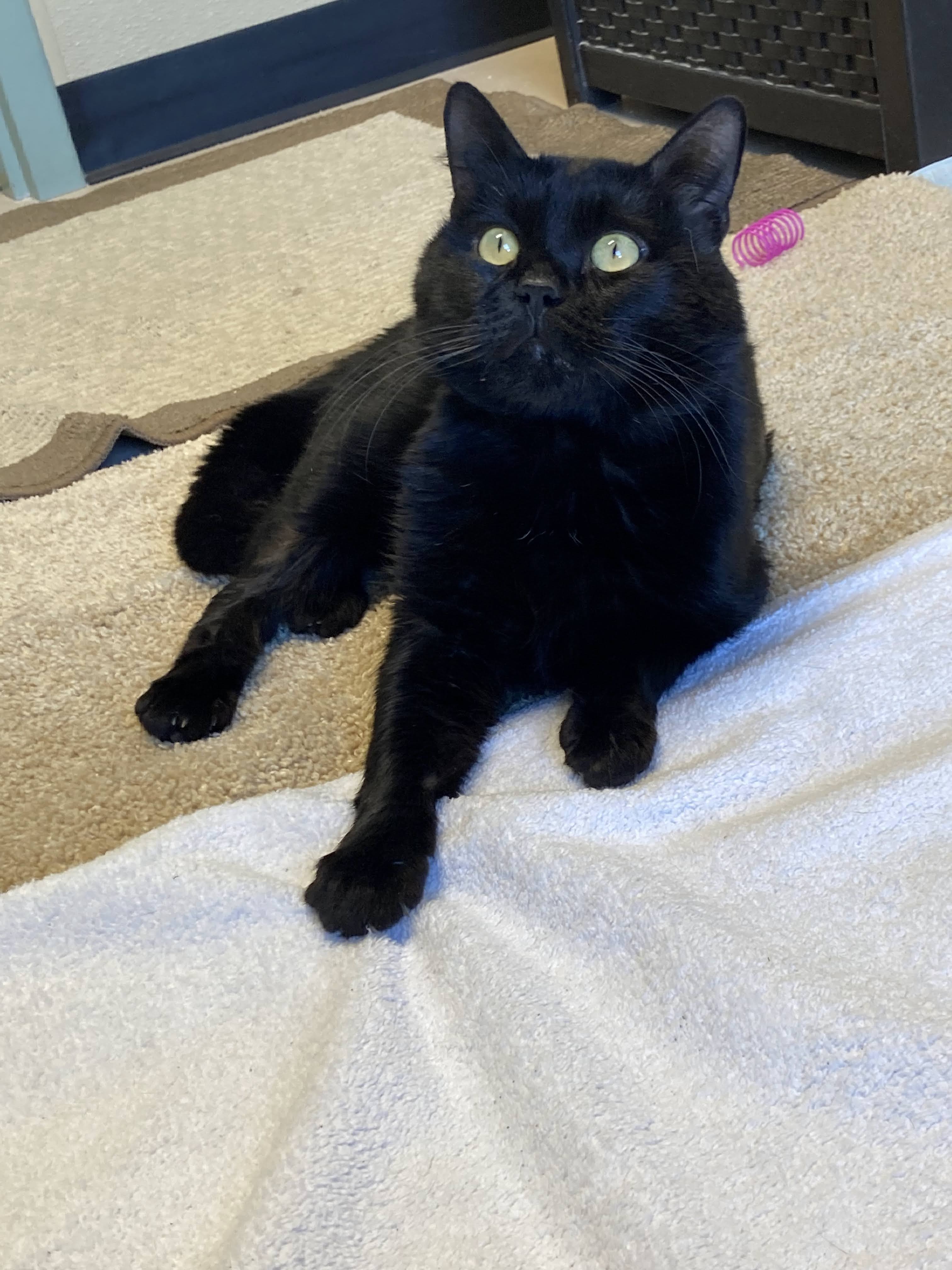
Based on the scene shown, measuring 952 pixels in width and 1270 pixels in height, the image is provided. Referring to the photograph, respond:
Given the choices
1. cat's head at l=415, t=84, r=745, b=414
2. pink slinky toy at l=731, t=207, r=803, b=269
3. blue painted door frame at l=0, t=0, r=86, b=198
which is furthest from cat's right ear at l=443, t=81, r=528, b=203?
blue painted door frame at l=0, t=0, r=86, b=198

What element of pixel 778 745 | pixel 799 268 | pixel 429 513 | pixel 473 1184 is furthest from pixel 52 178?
pixel 473 1184

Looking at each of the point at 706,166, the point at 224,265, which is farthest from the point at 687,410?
the point at 224,265

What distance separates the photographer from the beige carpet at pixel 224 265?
2.04 m

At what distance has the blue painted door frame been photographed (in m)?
3.02

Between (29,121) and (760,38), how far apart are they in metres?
1.82

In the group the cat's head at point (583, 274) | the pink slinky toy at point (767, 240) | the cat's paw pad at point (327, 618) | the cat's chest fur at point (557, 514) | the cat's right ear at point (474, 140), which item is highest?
the cat's right ear at point (474, 140)

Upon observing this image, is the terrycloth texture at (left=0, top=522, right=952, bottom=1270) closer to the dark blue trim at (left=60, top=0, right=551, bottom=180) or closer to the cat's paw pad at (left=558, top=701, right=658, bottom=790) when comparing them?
the cat's paw pad at (left=558, top=701, right=658, bottom=790)

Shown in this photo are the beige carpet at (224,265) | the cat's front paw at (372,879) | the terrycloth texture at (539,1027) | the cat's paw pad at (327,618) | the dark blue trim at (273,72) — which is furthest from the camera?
the dark blue trim at (273,72)

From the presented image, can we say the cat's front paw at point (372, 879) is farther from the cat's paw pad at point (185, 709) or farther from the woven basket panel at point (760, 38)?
the woven basket panel at point (760, 38)

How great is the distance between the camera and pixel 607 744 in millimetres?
1074

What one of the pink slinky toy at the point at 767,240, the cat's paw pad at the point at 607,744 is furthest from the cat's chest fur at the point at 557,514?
the pink slinky toy at the point at 767,240

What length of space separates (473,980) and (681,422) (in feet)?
1.67

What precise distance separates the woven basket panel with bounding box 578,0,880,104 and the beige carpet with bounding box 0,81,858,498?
15 centimetres

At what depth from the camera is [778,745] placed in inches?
42.0
